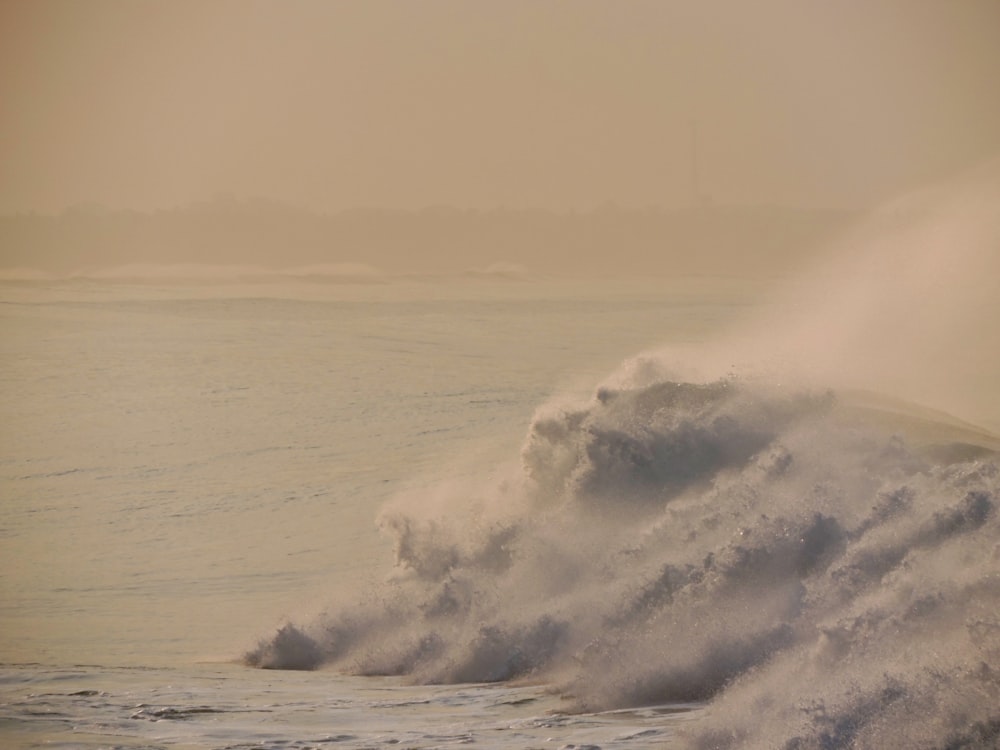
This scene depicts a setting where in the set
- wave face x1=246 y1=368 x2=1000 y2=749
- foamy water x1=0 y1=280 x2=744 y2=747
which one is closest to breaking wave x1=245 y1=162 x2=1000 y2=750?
wave face x1=246 y1=368 x2=1000 y2=749

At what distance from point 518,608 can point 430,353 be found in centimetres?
3056

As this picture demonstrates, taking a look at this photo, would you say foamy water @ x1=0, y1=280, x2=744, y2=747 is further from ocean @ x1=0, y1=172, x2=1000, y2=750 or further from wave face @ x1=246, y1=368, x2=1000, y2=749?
wave face @ x1=246, y1=368, x2=1000, y2=749

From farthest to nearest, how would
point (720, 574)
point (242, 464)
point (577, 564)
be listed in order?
1. point (242, 464)
2. point (577, 564)
3. point (720, 574)

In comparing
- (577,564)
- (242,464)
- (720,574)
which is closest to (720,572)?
(720,574)

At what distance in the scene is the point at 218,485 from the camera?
30.6m

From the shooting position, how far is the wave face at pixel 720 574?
9945 mm

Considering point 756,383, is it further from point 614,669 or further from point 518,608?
point 614,669

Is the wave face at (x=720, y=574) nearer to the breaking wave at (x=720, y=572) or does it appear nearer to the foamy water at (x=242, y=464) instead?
the breaking wave at (x=720, y=572)

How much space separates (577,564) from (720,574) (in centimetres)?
212

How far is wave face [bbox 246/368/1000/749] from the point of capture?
9.95m

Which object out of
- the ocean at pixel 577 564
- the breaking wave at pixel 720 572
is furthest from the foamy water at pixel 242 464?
the breaking wave at pixel 720 572

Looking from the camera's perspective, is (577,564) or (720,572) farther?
(577,564)

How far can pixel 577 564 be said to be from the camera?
49.3 ft

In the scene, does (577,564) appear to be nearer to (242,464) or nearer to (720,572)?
(720,572)
